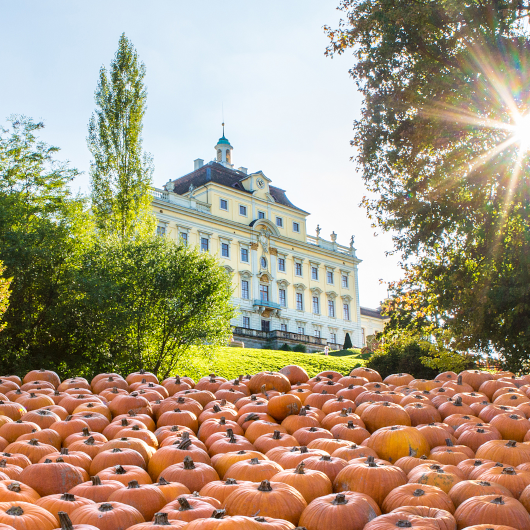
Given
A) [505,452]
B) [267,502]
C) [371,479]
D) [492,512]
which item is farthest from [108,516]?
[505,452]

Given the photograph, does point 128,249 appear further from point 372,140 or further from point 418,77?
point 418,77

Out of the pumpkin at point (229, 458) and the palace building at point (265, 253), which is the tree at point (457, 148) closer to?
the pumpkin at point (229, 458)

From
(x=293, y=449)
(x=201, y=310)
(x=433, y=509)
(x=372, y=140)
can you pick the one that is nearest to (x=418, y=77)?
(x=372, y=140)

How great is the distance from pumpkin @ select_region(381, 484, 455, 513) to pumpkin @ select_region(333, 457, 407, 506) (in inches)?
7.8

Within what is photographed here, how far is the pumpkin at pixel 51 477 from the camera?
13.9 feet

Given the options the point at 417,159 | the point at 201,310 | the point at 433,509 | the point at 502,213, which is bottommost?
the point at 433,509

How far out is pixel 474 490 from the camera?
12.2 feet

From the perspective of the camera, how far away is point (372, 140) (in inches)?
496

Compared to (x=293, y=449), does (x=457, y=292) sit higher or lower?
higher

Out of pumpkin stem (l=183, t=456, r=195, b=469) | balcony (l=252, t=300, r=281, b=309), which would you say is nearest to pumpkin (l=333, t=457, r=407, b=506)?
pumpkin stem (l=183, t=456, r=195, b=469)

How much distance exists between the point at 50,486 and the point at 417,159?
1051 centimetres

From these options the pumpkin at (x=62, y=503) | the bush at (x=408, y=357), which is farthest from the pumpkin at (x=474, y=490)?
the bush at (x=408, y=357)

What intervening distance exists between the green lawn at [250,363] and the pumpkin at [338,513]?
40.2 ft

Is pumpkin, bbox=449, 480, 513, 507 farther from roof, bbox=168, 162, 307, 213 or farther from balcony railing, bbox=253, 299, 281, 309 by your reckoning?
roof, bbox=168, 162, 307, 213
